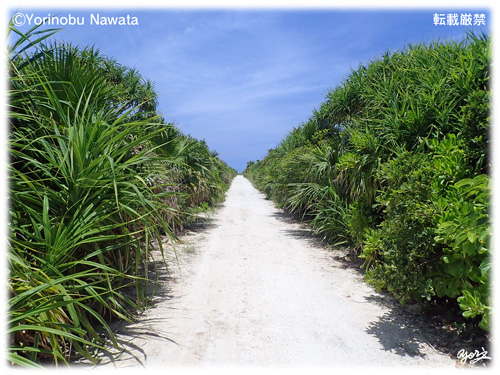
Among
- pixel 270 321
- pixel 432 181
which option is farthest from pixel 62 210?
pixel 432 181

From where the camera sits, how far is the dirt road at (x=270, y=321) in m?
2.78

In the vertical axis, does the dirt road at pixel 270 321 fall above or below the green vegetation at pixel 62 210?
below

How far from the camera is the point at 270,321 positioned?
11.4 feet

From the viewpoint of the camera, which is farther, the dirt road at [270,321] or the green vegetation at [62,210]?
the dirt road at [270,321]

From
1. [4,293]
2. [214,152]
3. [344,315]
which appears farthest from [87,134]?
[214,152]

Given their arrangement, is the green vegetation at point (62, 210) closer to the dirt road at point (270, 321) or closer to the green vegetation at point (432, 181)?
the dirt road at point (270, 321)

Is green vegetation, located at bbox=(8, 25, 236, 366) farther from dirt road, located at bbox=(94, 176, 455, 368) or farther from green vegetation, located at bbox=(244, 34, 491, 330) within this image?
green vegetation, located at bbox=(244, 34, 491, 330)

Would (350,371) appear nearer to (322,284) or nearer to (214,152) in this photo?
(322,284)

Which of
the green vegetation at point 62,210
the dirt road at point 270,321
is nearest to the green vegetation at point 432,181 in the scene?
the dirt road at point 270,321

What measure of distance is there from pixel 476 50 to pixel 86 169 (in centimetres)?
437

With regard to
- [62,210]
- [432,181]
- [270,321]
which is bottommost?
[270,321]

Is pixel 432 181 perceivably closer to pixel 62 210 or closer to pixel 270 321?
pixel 270 321

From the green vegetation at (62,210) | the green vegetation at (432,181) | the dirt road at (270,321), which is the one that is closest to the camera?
the green vegetation at (62,210)

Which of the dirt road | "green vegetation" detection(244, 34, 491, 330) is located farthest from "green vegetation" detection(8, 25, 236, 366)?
"green vegetation" detection(244, 34, 491, 330)
